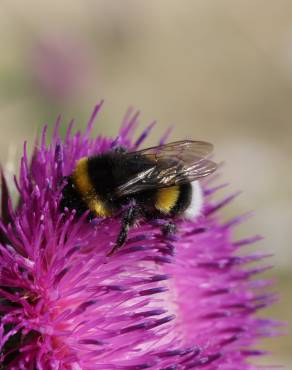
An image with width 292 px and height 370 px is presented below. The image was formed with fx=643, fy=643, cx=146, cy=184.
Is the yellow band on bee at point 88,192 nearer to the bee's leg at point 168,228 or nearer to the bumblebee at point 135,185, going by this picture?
the bumblebee at point 135,185

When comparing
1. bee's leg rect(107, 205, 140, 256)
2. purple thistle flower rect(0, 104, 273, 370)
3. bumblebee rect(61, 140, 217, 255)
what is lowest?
purple thistle flower rect(0, 104, 273, 370)

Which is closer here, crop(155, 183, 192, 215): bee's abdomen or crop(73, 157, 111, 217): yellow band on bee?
crop(73, 157, 111, 217): yellow band on bee

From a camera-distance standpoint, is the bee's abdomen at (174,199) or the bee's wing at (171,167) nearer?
the bee's wing at (171,167)

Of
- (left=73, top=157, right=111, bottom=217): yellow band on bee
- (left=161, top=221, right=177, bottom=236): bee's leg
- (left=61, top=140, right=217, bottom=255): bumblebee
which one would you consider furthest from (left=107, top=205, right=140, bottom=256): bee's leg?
(left=161, top=221, right=177, bottom=236): bee's leg

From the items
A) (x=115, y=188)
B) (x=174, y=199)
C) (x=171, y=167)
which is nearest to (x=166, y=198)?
(x=174, y=199)

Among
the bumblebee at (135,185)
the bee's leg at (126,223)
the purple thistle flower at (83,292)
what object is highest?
the bumblebee at (135,185)

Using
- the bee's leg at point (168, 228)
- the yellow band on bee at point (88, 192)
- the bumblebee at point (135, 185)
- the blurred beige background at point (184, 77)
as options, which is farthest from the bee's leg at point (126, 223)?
the blurred beige background at point (184, 77)

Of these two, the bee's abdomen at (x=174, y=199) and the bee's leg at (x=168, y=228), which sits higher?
the bee's abdomen at (x=174, y=199)

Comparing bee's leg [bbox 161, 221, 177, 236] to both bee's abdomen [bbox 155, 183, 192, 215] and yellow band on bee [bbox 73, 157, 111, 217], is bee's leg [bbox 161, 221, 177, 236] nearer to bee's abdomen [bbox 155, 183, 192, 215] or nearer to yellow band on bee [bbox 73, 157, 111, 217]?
bee's abdomen [bbox 155, 183, 192, 215]
